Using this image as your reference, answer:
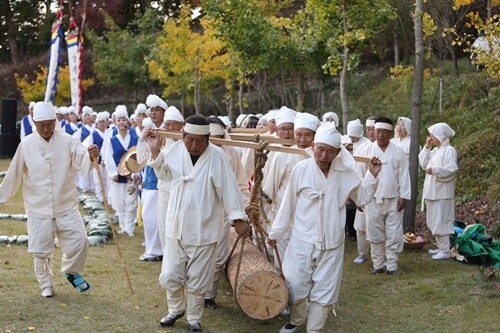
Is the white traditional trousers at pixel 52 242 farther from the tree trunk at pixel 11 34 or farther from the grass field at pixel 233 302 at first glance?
the tree trunk at pixel 11 34

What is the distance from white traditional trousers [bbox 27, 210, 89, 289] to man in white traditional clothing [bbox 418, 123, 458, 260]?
17.3 feet

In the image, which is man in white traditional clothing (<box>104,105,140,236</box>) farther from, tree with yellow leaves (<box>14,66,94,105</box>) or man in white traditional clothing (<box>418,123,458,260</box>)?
tree with yellow leaves (<box>14,66,94,105</box>)

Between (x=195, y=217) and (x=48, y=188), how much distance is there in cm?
190

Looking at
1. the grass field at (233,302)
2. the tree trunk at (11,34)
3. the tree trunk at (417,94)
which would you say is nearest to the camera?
the grass field at (233,302)

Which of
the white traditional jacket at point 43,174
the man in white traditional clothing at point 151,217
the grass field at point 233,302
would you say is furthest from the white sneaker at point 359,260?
the white traditional jacket at point 43,174

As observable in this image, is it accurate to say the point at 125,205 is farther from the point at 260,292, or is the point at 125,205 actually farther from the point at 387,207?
the point at 260,292

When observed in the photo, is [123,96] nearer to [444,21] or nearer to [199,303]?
[444,21]

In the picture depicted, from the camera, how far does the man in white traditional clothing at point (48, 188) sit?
8406 millimetres

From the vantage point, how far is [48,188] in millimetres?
8430

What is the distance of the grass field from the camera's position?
7727 mm

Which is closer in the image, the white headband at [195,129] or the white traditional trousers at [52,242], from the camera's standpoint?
the white headband at [195,129]

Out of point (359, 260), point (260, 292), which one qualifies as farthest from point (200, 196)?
point (359, 260)

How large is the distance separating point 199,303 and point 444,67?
18597mm

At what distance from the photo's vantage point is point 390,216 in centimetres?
1064
